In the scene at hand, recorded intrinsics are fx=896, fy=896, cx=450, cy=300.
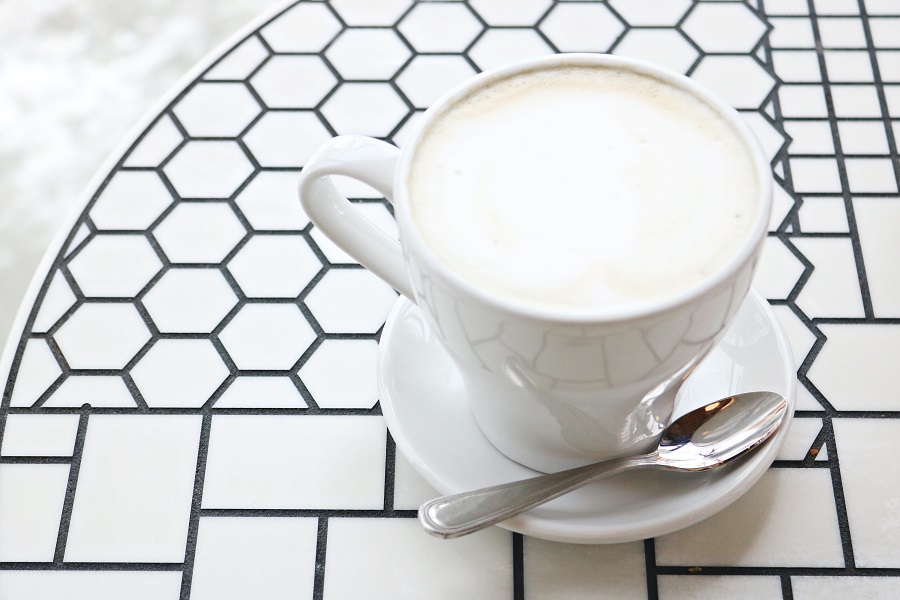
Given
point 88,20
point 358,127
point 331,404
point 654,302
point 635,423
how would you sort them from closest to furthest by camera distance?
1. point 654,302
2. point 635,423
3. point 331,404
4. point 358,127
5. point 88,20

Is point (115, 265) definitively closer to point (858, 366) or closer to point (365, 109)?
point (365, 109)

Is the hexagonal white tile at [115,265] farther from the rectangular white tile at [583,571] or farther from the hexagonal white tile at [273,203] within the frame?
the rectangular white tile at [583,571]

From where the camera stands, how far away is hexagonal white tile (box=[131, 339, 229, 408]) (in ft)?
1.96

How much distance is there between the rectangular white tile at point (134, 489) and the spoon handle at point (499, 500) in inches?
6.9

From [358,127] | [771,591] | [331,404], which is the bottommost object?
[771,591]

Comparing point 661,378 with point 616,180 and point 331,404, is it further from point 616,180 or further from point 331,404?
point 331,404

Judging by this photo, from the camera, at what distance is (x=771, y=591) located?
1.64 ft

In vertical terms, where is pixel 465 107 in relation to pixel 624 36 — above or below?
below

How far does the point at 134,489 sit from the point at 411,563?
7.1 inches

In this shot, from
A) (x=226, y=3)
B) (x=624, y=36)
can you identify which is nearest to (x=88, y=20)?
(x=226, y=3)

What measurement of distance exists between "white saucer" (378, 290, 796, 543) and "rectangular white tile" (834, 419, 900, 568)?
Answer: 65 millimetres

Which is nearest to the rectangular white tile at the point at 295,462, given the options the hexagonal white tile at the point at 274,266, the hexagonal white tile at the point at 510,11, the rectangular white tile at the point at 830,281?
the hexagonal white tile at the point at 274,266

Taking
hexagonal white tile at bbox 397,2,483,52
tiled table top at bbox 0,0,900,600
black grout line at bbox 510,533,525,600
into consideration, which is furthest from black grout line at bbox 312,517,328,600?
hexagonal white tile at bbox 397,2,483,52

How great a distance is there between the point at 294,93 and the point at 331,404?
30cm
